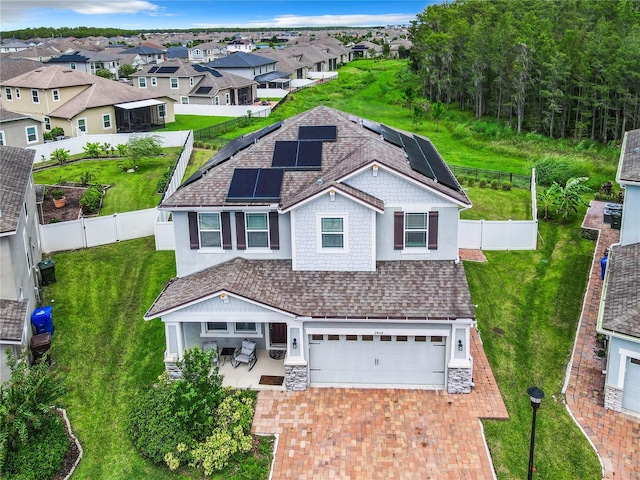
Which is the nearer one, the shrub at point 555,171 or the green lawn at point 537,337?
the green lawn at point 537,337

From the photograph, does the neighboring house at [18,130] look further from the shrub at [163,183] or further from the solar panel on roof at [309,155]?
the solar panel on roof at [309,155]

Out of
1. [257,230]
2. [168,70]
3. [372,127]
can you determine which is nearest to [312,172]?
[257,230]

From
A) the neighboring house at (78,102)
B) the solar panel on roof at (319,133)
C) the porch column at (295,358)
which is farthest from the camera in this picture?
the neighboring house at (78,102)

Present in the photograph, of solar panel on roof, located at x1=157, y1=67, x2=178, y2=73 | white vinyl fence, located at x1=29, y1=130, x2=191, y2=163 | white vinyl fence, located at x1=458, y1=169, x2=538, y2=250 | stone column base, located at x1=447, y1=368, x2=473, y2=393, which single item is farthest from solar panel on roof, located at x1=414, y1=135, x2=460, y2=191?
solar panel on roof, located at x1=157, y1=67, x2=178, y2=73

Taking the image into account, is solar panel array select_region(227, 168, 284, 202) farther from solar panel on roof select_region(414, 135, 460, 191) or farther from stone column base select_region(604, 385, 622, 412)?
stone column base select_region(604, 385, 622, 412)

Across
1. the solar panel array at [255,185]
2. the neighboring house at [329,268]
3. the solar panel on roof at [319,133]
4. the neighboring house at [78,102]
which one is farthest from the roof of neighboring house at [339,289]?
the neighboring house at [78,102]

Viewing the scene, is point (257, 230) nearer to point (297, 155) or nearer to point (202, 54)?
point (297, 155)
